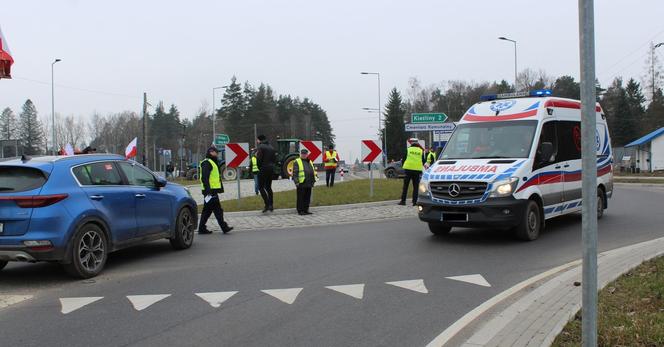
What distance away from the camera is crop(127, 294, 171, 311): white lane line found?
19.5 ft

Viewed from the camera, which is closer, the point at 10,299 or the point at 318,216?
the point at 10,299

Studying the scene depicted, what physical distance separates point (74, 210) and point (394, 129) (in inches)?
3440

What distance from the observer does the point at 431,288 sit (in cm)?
655

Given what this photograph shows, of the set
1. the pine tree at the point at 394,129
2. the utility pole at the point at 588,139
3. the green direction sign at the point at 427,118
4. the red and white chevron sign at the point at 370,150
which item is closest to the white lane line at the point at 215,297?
the utility pole at the point at 588,139

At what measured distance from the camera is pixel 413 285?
21.9 feet

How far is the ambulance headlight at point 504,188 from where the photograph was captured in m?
9.14

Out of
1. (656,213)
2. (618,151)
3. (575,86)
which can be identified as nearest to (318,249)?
(656,213)

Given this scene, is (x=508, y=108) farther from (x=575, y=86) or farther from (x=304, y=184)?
(x=575, y=86)

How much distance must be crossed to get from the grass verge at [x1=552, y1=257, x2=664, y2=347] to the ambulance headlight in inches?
112

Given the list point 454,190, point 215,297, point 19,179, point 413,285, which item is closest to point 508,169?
point 454,190

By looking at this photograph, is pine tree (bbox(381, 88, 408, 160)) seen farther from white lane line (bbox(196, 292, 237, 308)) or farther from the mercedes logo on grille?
white lane line (bbox(196, 292, 237, 308))

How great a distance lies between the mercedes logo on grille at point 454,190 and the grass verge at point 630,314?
330 centimetres

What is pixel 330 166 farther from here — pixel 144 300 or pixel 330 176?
pixel 144 300

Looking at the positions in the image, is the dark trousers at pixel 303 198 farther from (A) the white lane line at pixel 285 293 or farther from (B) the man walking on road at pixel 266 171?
(A) the white lane line at pixel 285 293
